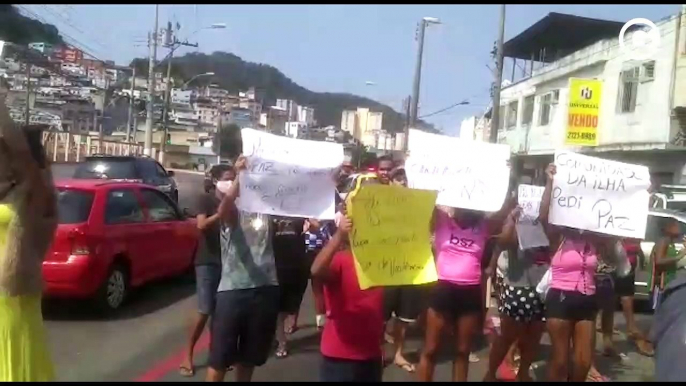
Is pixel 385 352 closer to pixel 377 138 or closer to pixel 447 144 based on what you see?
pixel 447 144

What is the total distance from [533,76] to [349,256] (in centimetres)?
3485

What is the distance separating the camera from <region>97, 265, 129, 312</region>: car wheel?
8641 mm

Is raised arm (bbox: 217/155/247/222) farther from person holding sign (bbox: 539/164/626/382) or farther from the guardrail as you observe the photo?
the guardrail

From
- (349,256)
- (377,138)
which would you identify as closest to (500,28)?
(349,256)

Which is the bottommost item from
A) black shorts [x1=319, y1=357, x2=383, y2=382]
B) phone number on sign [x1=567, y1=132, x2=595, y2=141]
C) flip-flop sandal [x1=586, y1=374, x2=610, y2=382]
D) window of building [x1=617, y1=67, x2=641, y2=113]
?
flip-flop sandal [x1=586, y1=374, x2=610, y2=382]

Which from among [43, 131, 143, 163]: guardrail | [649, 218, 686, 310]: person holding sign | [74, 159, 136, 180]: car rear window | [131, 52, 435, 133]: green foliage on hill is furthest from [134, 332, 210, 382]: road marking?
[131, 52, 435, 133]: green foliage on hill

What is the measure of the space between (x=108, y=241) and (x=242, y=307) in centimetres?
394

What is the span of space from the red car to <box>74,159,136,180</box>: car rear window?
29.1 ft

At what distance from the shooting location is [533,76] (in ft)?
123

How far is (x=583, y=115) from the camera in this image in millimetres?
18875

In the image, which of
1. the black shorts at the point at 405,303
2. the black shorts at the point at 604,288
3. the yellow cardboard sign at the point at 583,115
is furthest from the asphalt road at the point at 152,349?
the yellow cardboard sign at the point at 583,115

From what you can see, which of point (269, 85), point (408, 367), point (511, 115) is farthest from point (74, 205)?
point (269, 85)

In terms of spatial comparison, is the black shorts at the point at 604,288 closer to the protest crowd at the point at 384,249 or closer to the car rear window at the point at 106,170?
the protest crowd at the point at 384,249

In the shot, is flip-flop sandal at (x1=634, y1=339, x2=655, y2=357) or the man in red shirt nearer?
the man in red shirt
